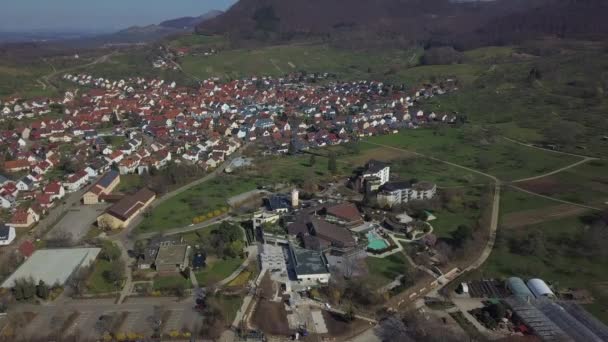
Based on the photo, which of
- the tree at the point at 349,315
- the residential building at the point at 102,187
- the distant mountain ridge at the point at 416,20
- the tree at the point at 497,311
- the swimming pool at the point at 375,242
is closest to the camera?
the tree at the point at 497,311

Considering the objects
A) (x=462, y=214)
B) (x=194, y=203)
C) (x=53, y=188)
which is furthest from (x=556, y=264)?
(x=53, y=188)

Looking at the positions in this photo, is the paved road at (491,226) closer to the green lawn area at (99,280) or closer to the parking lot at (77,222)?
the green lawn area at (99,280)

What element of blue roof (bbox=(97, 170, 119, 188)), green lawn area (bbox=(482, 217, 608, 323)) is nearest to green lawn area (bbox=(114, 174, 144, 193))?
blue roof (bbox=(97, 170, 119, 188))

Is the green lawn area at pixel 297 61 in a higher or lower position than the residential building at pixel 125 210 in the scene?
higher

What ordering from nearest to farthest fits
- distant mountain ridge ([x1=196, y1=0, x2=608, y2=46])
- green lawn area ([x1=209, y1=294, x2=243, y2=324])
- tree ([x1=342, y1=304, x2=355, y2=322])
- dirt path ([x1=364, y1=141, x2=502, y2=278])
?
tree ([x1=342, y1=304, x2=355, y2=322]), green lawn area ([x1=209, y1=294, x2=243, y2=324]), dirt path ([x1=364, y1=141, x2=502, y2=278]), distant mountain ridge ([x1=196, y1=0, x2=608, y2=46])

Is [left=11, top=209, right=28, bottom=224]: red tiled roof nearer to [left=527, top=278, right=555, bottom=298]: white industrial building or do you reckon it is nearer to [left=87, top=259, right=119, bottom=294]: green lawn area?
[left=87, top=259, right=119, bottom=294]: green lawn area

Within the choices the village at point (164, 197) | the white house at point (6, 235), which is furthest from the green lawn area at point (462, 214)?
the white house at point (6, 235)
